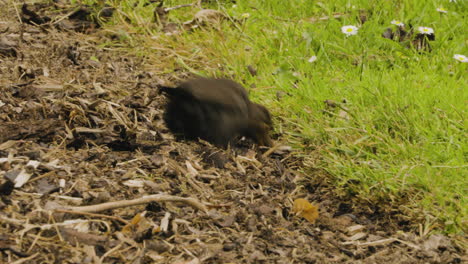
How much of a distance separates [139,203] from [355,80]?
1.85 m

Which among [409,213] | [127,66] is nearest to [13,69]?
[127,66]

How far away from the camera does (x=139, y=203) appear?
94.1 inches

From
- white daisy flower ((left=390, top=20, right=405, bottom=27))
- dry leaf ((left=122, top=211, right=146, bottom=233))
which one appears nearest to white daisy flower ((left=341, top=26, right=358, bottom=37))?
white daisy flower ((left=390, top=20, right=405, bottom=27))

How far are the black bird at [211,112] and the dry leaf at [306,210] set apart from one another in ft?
1.86

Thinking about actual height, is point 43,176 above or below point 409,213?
above

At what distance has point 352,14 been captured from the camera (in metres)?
4.50

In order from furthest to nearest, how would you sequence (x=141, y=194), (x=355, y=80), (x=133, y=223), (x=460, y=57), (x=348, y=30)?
1. (x=348, y=30)
2. (x=460, y=57)
3. (x=355, y=80)
4. (x=141, y=194)
5. (x=133, y=223)

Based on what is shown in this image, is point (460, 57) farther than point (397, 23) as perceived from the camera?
No

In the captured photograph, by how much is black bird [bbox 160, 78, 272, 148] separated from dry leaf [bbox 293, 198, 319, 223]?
568 millimetres

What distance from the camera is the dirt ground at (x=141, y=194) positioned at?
2.21 m

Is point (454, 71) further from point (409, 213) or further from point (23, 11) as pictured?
point (23, 11)

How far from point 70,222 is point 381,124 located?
1.85 meters

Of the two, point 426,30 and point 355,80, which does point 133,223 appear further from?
point 426,30

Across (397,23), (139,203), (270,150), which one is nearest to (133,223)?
(139,203)
